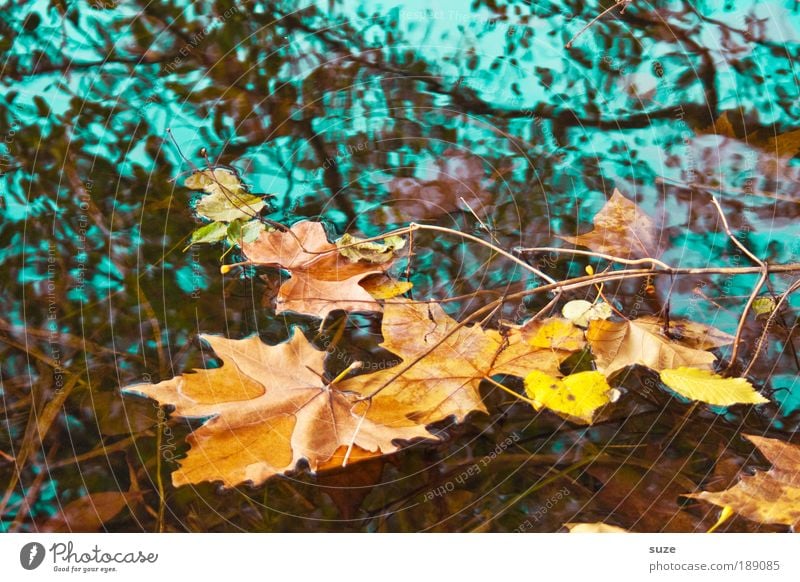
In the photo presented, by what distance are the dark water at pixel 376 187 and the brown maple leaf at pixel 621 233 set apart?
13mm

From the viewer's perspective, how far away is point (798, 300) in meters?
0.58

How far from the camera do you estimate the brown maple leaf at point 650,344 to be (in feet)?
1.78

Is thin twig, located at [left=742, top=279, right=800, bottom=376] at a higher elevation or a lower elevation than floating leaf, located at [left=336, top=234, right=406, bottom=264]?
lower

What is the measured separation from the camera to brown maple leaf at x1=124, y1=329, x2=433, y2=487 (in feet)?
1.62

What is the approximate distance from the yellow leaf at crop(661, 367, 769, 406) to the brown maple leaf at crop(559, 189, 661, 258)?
0.37 feet

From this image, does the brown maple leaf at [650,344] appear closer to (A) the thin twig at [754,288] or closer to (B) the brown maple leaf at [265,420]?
(A) the thin twig at [754,288]

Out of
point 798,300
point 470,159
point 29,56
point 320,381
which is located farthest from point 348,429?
point 29,56

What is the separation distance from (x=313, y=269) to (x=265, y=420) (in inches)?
5.8

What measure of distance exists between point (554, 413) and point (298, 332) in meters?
0.21

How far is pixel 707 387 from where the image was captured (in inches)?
20.8
